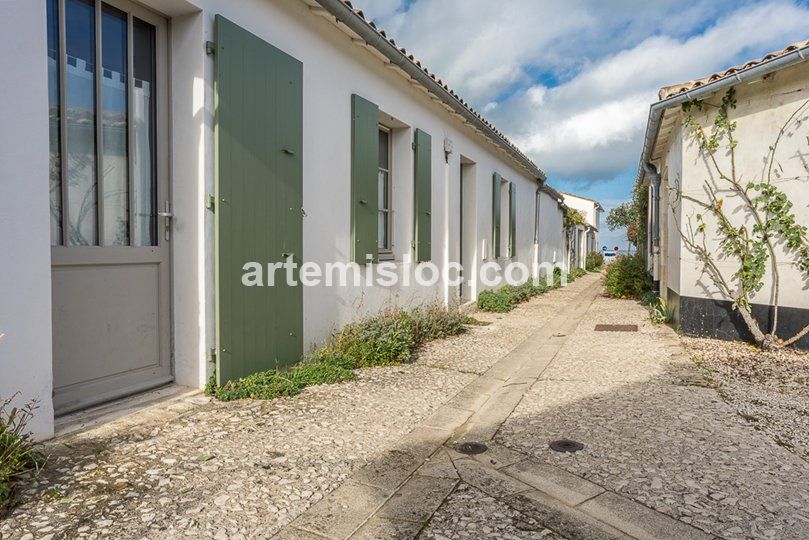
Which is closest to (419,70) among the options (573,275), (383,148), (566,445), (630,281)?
(383,148)

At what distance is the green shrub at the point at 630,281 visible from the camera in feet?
38.9

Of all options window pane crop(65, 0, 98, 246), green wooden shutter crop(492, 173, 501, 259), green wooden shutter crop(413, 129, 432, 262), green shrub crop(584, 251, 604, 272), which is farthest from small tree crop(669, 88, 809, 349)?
green shrub crop(584, 251, 604, 272)

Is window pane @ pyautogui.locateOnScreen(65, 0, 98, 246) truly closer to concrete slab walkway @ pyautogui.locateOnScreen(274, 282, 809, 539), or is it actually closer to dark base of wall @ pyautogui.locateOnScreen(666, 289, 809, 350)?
concrete slab walkway @ pyautogui.locateOnScreen(274, 282, 809, 539)

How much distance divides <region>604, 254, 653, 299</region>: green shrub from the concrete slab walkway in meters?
8.26

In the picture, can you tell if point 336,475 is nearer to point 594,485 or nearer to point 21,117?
point 594,485

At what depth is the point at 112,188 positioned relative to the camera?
3260mm

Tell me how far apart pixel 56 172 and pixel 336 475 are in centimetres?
241

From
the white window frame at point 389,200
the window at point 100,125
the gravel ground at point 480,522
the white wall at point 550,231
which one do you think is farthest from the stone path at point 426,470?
the white wall at point 550,231

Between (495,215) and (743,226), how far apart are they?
5225 millimetres

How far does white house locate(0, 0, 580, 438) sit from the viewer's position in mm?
2566

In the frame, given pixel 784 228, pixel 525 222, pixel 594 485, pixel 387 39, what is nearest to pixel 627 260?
pixel 525 222

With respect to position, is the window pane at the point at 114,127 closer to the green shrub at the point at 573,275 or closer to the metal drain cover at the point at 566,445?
the metal drain cover at the point at 566,445

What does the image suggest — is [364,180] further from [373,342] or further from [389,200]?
[373,342]

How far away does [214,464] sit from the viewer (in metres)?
2.58
